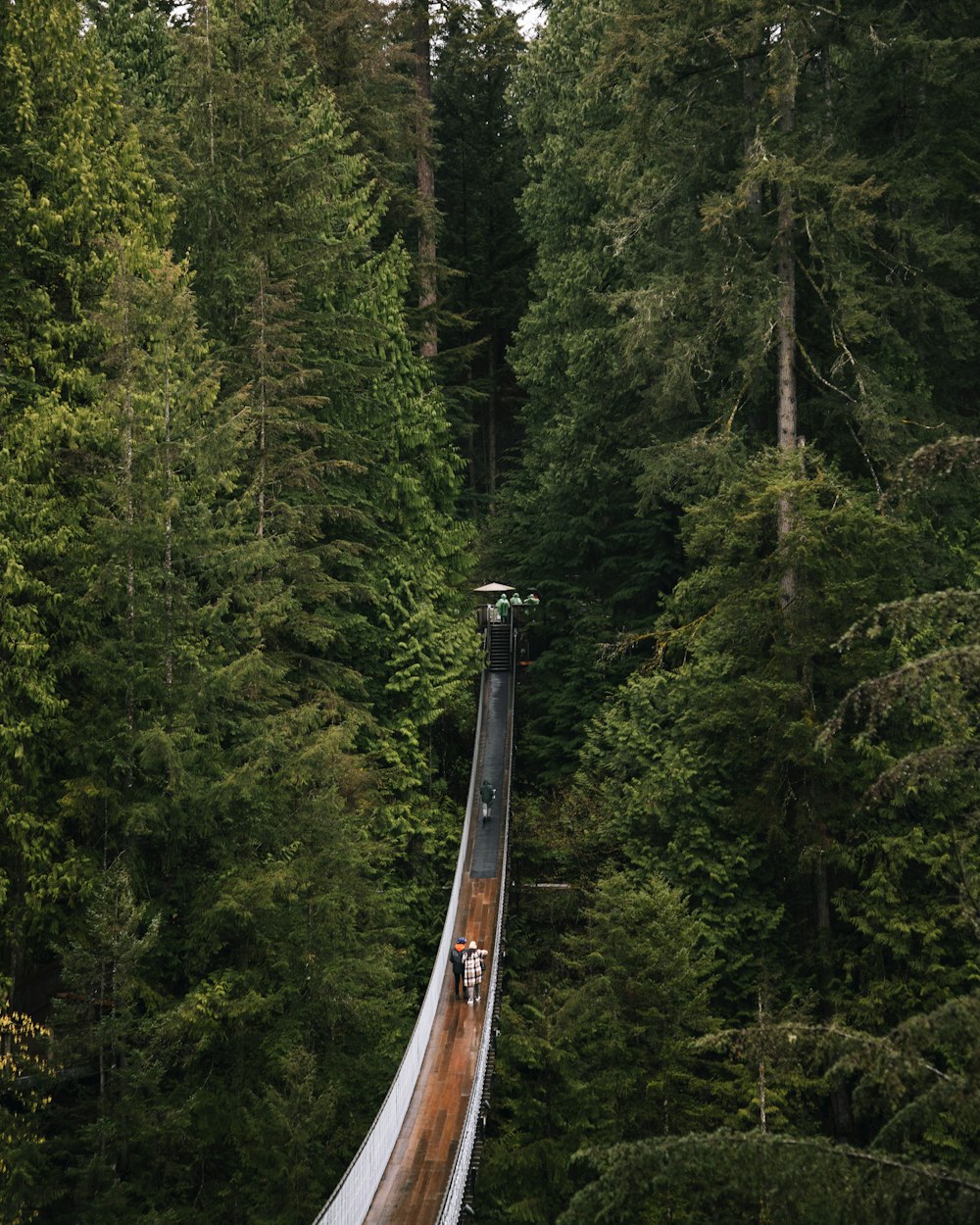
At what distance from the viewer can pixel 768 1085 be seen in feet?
46.3

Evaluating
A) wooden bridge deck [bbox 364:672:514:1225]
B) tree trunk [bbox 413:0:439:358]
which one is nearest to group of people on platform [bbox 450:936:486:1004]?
wooden bridge deck [bbox 364:672:514:1225]

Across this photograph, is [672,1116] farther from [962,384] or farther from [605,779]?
[962,384]

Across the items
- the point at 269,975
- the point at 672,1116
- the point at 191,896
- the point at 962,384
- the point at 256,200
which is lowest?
the point at 672,1116

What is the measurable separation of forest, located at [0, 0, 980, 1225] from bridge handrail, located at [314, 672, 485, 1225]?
852 millimetres

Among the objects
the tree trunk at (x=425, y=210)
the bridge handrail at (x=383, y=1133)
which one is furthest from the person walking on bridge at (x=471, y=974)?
the tree trunk at (x=425, y=210)

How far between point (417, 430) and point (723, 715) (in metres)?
10.1

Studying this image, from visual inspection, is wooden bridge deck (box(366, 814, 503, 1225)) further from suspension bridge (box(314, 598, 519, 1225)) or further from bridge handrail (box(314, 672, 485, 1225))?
bridge handrail (box(314, 672, 485, 1225))

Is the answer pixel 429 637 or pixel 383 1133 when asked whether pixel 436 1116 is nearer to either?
pixel 383 1133

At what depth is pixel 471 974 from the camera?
614 inches

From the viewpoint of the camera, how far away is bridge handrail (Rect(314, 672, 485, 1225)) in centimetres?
989

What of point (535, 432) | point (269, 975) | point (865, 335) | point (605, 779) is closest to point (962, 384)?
point (865, 335)

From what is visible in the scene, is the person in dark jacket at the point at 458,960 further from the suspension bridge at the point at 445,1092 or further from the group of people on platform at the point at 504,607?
the group of people on platform at the point at 504,607

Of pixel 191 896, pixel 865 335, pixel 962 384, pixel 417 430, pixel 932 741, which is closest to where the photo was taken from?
pixel 191 896

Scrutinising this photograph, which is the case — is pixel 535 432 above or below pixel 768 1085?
above
